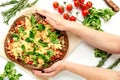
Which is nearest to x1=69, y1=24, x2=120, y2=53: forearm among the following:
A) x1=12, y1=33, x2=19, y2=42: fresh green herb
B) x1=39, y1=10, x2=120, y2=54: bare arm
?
x1=39, y1=10, x2=120, y2=54: bare arm

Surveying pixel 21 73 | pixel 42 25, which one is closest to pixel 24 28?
A: pixel 42 25

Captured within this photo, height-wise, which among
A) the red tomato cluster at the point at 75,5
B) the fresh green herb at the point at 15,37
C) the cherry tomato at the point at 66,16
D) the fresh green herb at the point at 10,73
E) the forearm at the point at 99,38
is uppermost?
the red tomato cluster at the point at 75,5

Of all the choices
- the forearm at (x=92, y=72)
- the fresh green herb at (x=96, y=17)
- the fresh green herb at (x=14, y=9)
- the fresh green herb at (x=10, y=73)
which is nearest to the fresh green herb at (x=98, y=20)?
the fresh green herb at (x=96, y=17)

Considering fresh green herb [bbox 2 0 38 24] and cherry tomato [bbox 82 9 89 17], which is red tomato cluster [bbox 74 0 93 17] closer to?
cherry tomato [bbox 82 9 89 17]

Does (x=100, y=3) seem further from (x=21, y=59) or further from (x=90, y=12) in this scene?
(x=21, y=59)

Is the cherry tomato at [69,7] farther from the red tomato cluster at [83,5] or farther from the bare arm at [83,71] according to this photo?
the bare arm at [83,71]

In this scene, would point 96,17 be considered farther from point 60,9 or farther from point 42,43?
point 42,43

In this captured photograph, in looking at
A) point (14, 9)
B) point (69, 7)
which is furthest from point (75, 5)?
point (14, 9)
